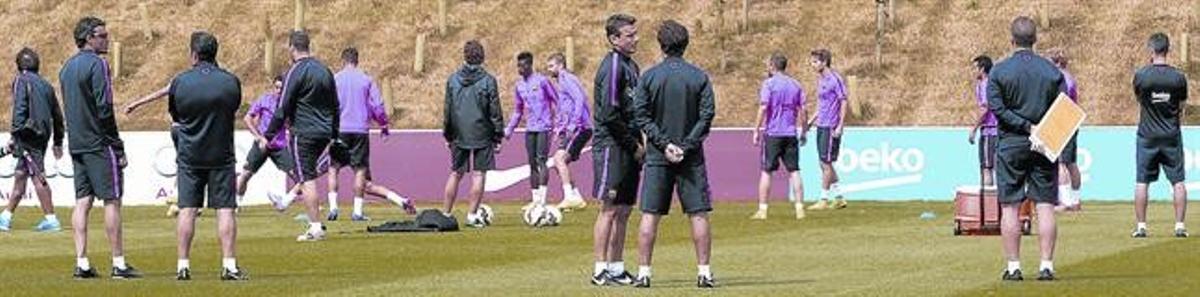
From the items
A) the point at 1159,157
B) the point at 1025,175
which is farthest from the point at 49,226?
the point at 1025,175

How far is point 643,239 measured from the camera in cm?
1739

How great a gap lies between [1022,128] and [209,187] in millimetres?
5411

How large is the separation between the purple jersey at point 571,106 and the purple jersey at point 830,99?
2923 millimetres

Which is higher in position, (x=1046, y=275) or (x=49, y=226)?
(x=1046, y=275)

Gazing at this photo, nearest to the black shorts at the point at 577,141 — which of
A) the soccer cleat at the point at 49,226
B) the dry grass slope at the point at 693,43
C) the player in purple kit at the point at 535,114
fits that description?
the player in purple kit at the point at 535,114

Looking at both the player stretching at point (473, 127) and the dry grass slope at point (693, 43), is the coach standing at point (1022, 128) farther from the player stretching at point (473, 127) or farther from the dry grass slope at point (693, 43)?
the dry grass slope at point (693, 43)

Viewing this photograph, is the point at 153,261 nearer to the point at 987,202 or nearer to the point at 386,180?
the point at 987,202

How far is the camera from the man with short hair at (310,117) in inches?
931

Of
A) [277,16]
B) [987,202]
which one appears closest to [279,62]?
[277,16]

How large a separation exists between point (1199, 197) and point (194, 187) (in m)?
18.8

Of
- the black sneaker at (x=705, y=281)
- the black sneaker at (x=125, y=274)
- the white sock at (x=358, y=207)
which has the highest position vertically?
the black sneaker at (x=705, y=281)

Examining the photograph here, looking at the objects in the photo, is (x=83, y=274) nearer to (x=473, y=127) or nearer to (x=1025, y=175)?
(x=1025, y=175)

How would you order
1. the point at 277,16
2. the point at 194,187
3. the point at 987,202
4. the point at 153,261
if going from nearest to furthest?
the point at 194,187
the point at 153,261
the point at 987,202
the point at 277,16

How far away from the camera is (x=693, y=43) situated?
51188mm
